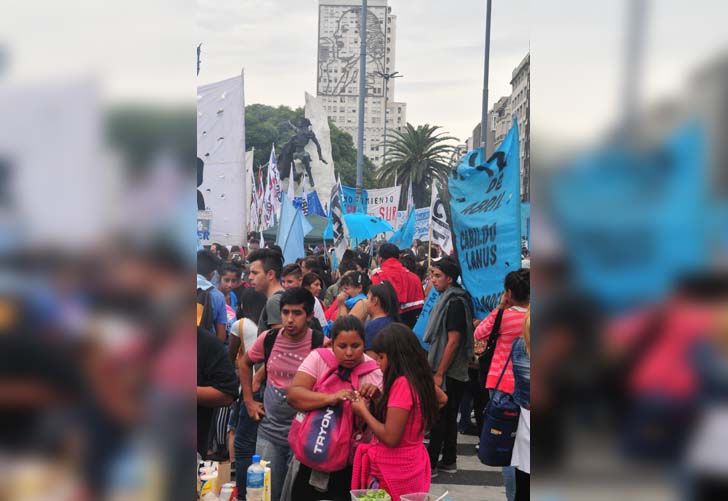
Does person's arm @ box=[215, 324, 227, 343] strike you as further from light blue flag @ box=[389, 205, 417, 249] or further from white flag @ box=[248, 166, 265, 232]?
white flag @ box=[248, 166, 265, 232]

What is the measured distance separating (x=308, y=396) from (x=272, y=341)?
36.1 inches

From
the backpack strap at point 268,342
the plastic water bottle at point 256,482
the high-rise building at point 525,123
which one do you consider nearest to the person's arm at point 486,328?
the high-rise building at point 525,123

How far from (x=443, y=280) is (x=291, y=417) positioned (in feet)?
7.03

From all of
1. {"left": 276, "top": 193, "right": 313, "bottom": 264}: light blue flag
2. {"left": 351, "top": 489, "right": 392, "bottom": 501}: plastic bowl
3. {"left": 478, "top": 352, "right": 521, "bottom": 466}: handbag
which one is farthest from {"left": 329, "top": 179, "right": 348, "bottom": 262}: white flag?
{"left": 351, "top": 489, "right": 392, "bottom": 501}: plastic bowl

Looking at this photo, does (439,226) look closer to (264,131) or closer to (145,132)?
(145,132)

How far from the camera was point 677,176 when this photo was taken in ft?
2.47

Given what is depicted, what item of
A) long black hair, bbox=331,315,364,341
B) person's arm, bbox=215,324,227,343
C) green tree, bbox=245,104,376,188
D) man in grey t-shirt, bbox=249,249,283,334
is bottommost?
person's arm, bbox=215,324,227,343

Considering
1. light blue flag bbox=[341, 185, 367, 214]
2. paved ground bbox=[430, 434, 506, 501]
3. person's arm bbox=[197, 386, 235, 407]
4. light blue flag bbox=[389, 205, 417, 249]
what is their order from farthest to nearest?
light blue flag bbox=[341, 185, 367, 214]
light blue flag bbox=[389, 205, 417, 249]
paved ground bbox=[430, 434, 506, 501]
person's arm bbox=[197, 386, 235, 407]

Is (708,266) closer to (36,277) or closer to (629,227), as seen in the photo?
(629,227)

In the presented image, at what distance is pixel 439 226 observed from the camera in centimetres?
1175

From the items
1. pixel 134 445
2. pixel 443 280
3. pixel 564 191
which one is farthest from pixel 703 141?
pixel 443 280

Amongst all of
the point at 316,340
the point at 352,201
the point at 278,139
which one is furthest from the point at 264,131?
the point at 316,340

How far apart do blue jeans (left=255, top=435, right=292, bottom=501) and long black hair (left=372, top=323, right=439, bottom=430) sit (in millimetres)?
950

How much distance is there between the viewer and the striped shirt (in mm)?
4512
